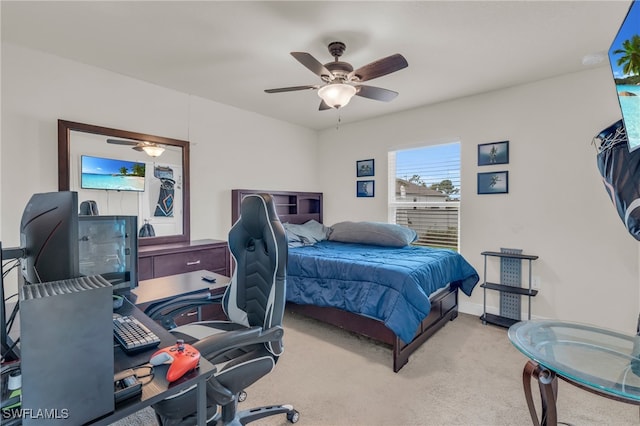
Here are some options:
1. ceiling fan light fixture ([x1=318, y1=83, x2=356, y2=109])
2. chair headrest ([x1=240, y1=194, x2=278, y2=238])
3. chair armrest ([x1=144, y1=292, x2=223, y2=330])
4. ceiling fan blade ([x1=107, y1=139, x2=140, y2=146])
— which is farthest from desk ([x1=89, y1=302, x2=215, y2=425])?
ceiling fan blade ([x1=107, y1=139, x2=140, y2=146])

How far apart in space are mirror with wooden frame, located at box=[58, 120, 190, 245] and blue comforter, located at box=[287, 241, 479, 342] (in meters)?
1.41

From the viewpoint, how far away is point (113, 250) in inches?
64.4

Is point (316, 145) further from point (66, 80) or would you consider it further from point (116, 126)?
point (66, 80)

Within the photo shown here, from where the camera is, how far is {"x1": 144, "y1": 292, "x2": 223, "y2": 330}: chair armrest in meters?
1.66

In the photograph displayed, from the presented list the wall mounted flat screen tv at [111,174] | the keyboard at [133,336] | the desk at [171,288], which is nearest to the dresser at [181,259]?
the wall mounted flat screen tv at [111,174]

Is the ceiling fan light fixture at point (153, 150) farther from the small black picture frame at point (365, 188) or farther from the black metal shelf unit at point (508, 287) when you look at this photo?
the black metal shelf unit at point (508, 287)

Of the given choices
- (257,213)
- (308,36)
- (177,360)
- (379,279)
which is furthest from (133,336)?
(308,36)

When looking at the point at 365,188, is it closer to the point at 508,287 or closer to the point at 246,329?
the point at 508,287

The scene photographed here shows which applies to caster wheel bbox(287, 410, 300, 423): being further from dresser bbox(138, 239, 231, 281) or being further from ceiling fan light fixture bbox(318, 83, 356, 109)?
ceiling fan light fixture bbox(318, 83, 356, 109)

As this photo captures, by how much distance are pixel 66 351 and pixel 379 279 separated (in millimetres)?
2065

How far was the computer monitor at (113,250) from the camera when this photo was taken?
62.7 inches

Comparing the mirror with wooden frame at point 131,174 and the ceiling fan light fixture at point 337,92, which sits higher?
the ceiling fan light fixture at point 337,92

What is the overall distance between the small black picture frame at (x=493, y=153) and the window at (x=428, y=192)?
29cm

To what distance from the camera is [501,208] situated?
331 centimetres
